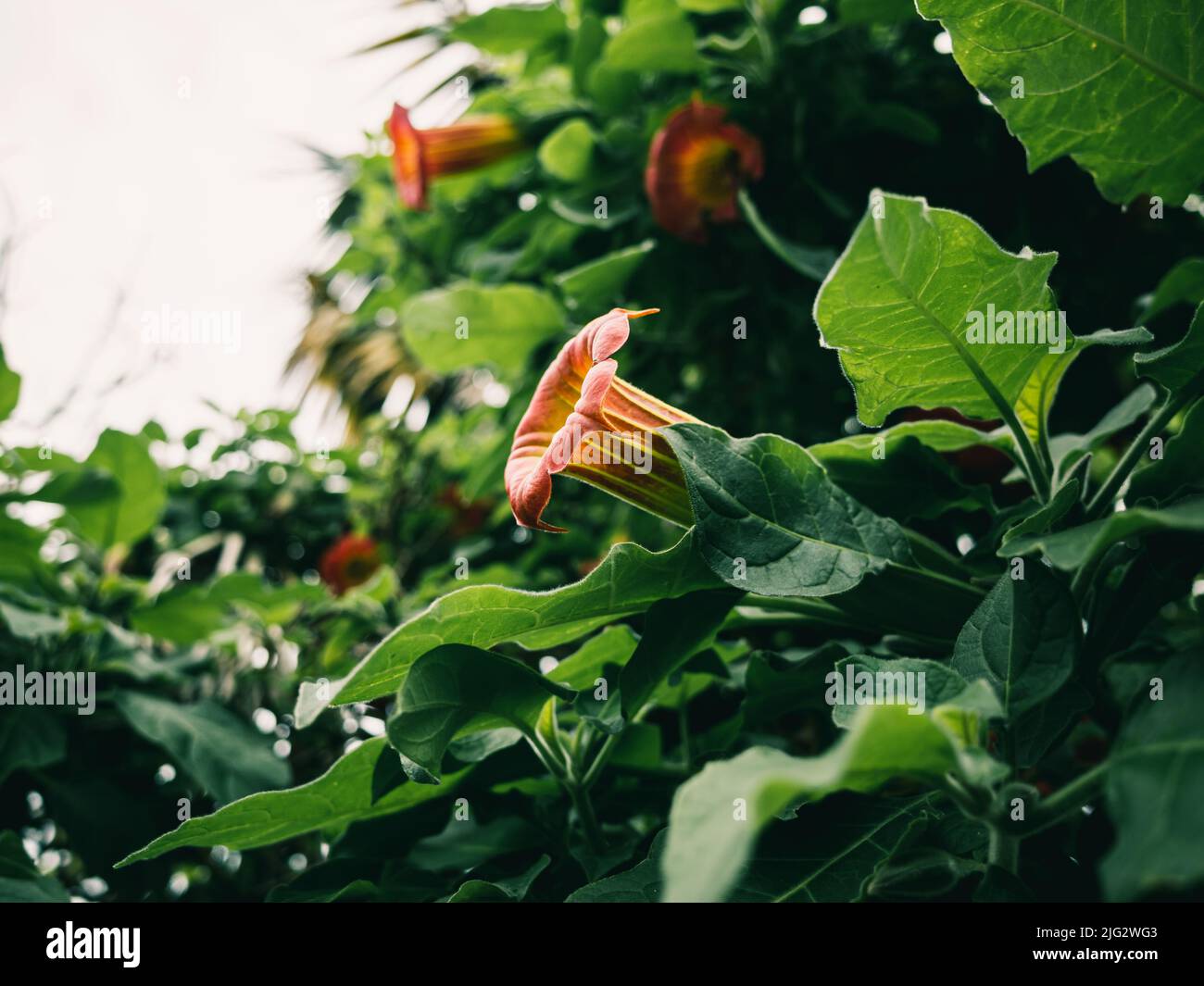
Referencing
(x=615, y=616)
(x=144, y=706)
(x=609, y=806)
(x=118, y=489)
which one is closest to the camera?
(x=615, y=616)

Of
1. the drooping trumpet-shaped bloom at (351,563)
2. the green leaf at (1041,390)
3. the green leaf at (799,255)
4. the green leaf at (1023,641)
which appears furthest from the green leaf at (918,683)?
the drooping trumpet-shaped bloom at (351,563)

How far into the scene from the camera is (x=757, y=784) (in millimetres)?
356

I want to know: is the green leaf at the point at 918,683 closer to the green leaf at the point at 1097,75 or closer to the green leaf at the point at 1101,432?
the green leaf at the point at 1101,432

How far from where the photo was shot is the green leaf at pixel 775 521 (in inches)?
23.8

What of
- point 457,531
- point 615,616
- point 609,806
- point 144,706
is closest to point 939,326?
point 615,616

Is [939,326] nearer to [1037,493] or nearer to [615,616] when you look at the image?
[1037,493]

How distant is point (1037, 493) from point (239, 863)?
1.41m

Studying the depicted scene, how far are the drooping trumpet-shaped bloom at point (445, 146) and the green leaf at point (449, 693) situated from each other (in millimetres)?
1154

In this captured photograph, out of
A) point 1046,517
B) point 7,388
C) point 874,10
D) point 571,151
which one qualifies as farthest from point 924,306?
point 7,388

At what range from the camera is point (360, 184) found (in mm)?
2039

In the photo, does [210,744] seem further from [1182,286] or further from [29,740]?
[1182,286]

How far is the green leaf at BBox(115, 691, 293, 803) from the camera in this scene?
1205 mm

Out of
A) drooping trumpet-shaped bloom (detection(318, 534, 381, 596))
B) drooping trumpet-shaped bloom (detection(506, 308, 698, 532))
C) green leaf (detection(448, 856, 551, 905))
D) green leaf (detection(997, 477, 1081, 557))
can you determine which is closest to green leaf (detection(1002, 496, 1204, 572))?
green leaf (detection(997, 477, 1081, 557))

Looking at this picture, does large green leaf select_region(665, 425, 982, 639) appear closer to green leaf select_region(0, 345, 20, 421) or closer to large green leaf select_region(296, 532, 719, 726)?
large green leaf select_region(296, 532, 719, 726)
